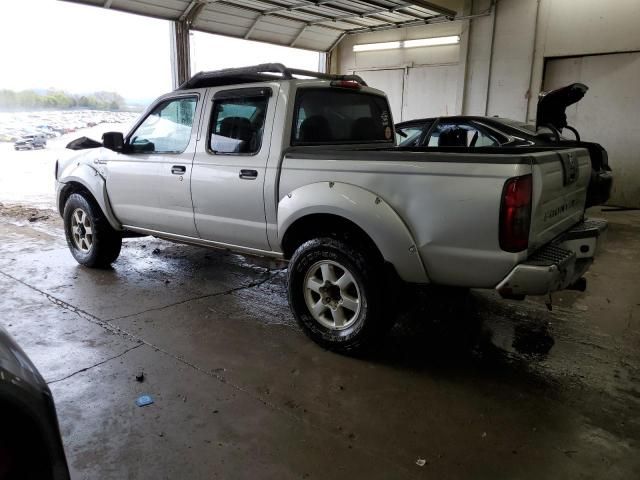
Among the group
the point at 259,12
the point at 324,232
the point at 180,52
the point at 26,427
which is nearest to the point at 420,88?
the point at 259,12

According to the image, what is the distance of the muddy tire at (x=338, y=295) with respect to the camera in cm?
313

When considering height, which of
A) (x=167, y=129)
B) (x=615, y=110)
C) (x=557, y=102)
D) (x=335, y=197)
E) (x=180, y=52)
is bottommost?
(x=335, y=197)

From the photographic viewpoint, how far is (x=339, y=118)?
4.08 metres

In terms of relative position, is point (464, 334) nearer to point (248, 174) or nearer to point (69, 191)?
point (248, 174)

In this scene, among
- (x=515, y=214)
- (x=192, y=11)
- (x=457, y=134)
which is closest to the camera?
(x=515, y=214)

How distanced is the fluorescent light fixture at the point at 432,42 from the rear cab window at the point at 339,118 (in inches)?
338

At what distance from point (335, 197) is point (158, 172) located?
1995 mm

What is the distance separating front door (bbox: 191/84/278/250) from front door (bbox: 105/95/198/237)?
18 cm

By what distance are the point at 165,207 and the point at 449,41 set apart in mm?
10032

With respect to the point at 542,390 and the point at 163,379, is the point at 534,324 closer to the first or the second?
the point at 542,390

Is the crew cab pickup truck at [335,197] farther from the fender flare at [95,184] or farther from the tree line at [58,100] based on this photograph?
the tree line at [58,100]

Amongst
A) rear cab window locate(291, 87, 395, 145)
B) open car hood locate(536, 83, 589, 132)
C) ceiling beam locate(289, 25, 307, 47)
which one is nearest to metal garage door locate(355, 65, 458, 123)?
ceiling beam locate(289, 25, 307, 47)

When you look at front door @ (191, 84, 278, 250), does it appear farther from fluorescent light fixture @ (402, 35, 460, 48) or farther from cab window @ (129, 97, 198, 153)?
fluorescent light fixture @ (402, 35, 460, 48)

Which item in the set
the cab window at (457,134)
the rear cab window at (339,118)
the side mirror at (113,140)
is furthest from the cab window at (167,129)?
the cab window at (457,134)
